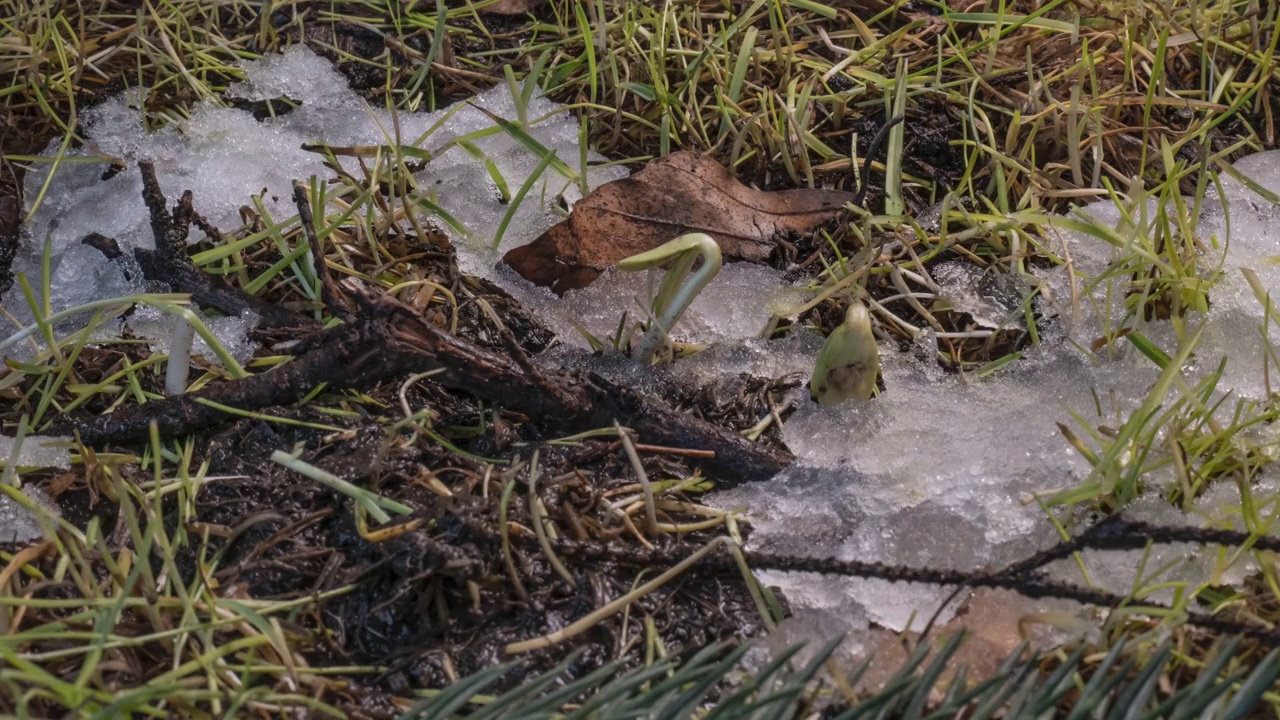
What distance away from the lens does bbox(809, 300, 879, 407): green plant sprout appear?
1522mm

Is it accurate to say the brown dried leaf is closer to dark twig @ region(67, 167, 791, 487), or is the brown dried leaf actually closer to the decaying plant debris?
the decaying plant debris

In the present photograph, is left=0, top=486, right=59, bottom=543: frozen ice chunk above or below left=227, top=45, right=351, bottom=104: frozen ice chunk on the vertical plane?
below

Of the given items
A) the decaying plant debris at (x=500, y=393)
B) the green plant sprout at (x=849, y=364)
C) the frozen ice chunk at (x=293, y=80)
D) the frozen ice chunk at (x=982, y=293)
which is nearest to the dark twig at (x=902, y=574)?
the decaying plant debris at (x=500, y=393)

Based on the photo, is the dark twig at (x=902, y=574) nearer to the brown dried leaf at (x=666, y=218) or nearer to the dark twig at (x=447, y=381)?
the dark twig at (x=447, y=381)

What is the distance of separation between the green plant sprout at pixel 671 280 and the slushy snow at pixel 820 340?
46 mm

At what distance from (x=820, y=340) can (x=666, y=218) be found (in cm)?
37

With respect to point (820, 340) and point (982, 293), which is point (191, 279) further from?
point (982, 293)

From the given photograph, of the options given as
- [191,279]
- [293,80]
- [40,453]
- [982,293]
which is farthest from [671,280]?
[293,80]

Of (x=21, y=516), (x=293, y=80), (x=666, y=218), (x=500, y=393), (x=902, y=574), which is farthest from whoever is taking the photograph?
(x=293, y=80)

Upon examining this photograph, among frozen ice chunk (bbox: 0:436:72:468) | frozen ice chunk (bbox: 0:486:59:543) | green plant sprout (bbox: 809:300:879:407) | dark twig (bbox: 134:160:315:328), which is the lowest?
frozen ice chunk (bbox: 0:486:59:543)

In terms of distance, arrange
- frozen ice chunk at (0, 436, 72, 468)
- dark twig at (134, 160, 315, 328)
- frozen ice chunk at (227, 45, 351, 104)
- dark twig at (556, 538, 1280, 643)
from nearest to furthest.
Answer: dark twig at (556, 538, 1280, 643), frozen ice chunk at (0, 436, 72, 468), dark twig at (134, 160, 315, 328), frozen ice chunk at (227, 45, 351, 104)

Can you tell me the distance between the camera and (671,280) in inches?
62.4

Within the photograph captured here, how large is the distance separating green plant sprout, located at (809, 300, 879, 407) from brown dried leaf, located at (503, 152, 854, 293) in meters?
0.36

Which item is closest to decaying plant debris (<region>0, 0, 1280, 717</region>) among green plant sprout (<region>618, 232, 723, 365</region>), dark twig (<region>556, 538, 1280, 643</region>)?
dark twig (<region>556, 538, 1280, 643</region>)
